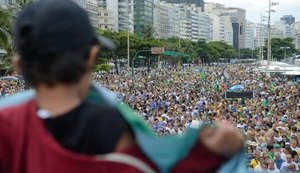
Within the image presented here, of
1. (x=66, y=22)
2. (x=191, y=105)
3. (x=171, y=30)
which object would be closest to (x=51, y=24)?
(x=66, y=22)

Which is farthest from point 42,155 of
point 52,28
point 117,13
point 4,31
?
point 117,13

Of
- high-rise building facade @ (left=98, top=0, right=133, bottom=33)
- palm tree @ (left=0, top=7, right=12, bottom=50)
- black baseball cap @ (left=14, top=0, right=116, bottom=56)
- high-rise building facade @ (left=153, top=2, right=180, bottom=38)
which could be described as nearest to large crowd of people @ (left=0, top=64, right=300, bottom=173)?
black baseball cap @ (left=14, top=0, right=116, bottom=56)

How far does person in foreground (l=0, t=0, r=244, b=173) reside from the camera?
1.20 meters

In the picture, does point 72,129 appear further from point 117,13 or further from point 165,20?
point 165,20

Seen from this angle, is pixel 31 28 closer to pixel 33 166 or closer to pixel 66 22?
pixel 66 22

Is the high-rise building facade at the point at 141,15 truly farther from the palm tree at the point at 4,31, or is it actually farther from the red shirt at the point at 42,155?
the red shirt at the point at 42,155

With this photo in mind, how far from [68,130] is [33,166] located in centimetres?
11

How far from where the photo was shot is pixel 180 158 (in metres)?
1.22

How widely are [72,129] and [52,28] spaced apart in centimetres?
23

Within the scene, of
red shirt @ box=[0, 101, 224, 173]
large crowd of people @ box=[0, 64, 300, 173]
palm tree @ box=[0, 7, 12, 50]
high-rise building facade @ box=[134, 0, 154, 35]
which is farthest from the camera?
high-rise building facade @ box=[134, 0, 154, 35]

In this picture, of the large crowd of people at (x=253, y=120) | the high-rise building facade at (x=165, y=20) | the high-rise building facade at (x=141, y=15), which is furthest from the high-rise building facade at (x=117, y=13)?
the large crowd of people at (x=253, y=120)

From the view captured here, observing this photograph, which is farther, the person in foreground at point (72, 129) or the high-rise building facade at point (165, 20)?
the high-rise building facade at point (165, 20)

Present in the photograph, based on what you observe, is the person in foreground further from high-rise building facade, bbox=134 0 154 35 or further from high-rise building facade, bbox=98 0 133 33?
high-rise building facade, bbox=134 0 154 35

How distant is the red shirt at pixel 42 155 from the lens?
3.87ft
